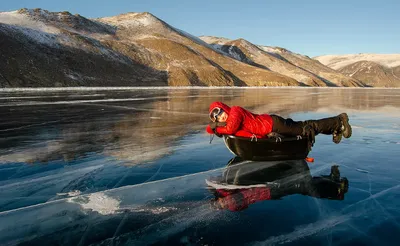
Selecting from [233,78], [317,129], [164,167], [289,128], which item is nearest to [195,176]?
[164,167]

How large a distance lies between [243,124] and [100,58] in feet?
322

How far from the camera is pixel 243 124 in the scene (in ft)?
20.9

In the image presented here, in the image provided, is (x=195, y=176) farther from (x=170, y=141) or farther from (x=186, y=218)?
(x=170, y=141)

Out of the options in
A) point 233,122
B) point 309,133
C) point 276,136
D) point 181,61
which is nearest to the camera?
point 233,122

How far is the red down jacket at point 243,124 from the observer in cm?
617

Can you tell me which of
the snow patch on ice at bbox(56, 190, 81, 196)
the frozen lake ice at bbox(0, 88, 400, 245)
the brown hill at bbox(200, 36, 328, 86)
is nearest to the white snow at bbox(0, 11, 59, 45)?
the frozen lake ice at bbox(0, 88, 400, 245)

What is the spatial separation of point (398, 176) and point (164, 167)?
4773 millimetres

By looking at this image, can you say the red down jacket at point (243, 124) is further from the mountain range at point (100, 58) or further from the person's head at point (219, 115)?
the mountain range at point (100, 58)

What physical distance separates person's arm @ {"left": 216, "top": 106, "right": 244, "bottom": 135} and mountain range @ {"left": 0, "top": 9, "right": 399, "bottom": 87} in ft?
225

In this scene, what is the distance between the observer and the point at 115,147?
8789 millimetres

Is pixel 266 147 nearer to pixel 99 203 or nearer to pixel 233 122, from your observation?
pixel 233 122

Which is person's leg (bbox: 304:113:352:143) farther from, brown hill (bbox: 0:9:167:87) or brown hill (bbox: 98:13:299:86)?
brown hill (bbox: 98:13:299:86)

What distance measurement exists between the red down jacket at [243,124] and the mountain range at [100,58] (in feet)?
225

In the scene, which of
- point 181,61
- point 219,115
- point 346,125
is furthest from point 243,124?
point 181,61
